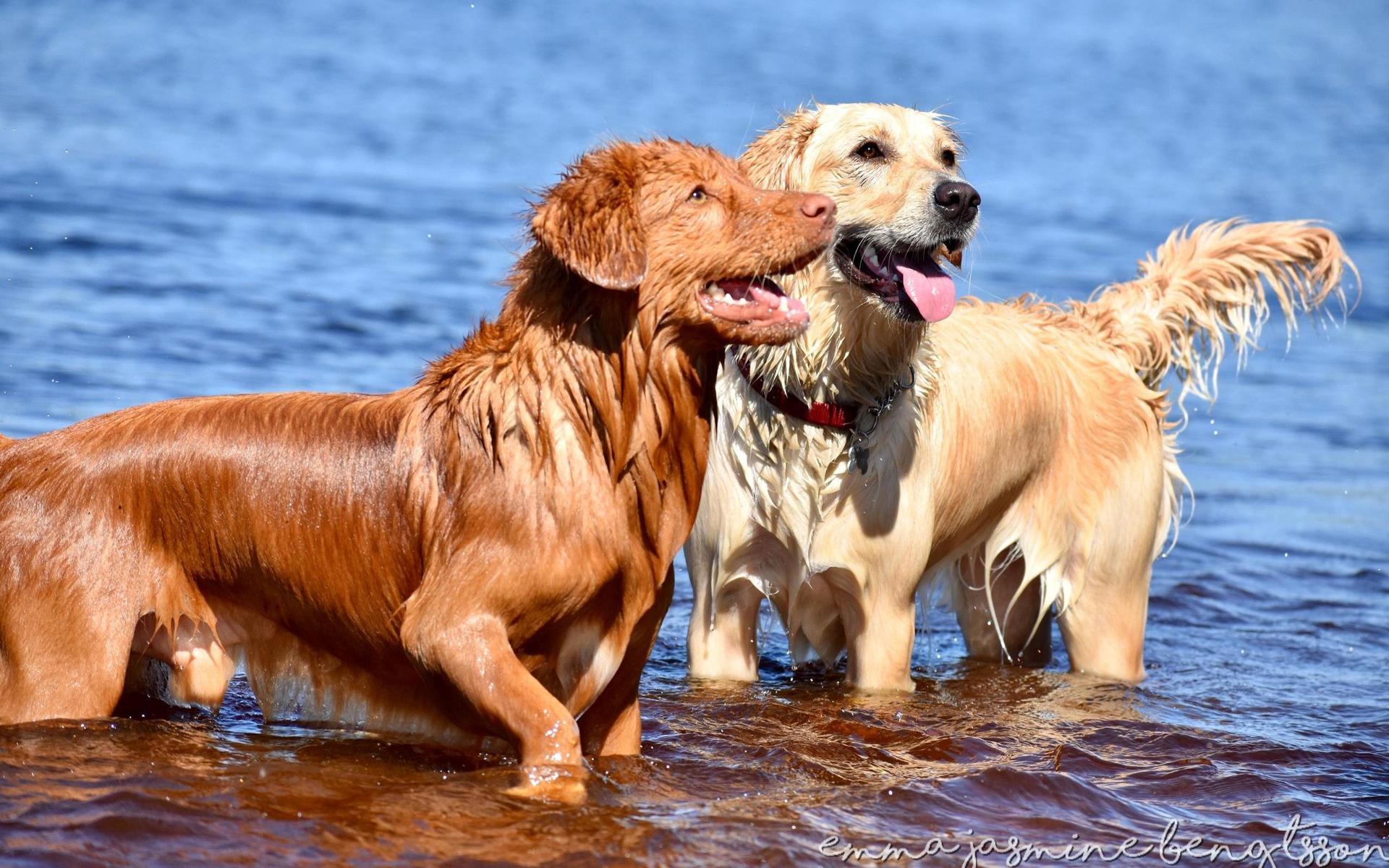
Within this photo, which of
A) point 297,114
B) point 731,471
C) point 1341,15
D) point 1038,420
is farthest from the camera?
point 1341,15

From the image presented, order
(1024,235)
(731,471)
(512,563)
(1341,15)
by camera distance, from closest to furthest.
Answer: (512,563)
(731,471)
(1024,235)
(1341,15)

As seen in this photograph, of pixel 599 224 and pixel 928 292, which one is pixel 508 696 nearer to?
pixel 599 224

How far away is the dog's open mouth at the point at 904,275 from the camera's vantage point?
6.26 meters

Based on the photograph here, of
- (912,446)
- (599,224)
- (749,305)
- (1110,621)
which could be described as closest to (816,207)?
→ (749,305)

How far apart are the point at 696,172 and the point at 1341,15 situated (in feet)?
199

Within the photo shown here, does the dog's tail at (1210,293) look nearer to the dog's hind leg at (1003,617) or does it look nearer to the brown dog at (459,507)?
the dog's hind leg at (1003,617)

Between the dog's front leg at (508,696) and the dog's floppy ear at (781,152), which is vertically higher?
the dog's floppy ear at (781,152)

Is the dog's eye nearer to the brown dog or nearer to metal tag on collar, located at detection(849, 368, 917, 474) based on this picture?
metal tag on collar, located at detection(849, 368, 917, 474)

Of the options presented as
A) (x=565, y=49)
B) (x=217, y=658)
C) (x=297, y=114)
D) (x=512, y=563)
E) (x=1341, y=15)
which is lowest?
(x=217, y=658)

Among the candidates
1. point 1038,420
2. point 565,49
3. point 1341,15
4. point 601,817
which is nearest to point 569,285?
point 601,817

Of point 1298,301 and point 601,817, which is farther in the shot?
point 1298,301

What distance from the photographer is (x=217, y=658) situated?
545 centimetres

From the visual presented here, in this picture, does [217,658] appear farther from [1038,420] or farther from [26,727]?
[1038,420]

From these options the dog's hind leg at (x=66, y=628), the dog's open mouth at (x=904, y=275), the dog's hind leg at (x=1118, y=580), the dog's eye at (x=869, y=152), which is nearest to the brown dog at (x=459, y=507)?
the dog's hind leg at (x=66, y=628)
